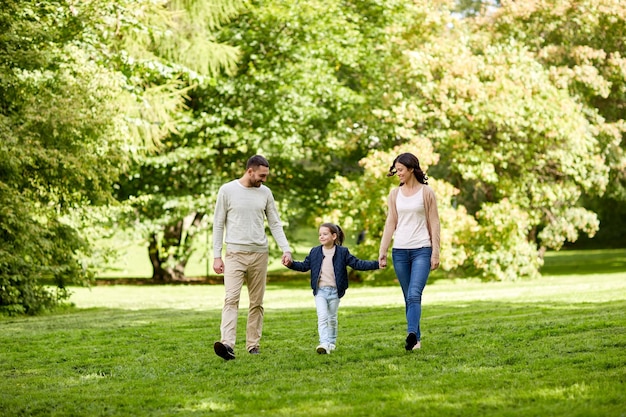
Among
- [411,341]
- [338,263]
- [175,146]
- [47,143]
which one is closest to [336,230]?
[338,263]

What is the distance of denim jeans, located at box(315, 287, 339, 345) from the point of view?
8.60 metres

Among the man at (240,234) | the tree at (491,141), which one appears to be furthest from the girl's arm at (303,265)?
the tree at (491,141)

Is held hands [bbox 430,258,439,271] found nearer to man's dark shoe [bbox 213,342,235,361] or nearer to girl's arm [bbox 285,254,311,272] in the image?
girl's arm [bbox 285,254,311,272]

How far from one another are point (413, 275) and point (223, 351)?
1.86 m

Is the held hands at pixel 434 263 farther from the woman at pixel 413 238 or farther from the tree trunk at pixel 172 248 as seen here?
the tree trunk at pixel 172 248

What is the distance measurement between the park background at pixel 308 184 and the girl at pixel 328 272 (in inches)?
14.2

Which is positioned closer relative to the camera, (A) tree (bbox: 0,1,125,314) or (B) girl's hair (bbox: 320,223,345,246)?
(B) girl's hair (bbox: 320,223,345,246)

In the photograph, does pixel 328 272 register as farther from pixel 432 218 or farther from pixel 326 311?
pixel 432 218

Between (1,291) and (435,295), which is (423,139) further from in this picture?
(1,291)

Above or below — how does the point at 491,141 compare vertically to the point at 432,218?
above

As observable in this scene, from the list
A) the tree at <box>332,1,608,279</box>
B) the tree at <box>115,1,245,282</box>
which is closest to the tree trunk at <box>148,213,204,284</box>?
the tree at <box>115,1,245,282</box>

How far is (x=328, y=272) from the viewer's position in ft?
28.6

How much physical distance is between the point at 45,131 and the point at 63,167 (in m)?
0.70

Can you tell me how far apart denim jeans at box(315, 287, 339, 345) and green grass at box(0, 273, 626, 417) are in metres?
0.19
